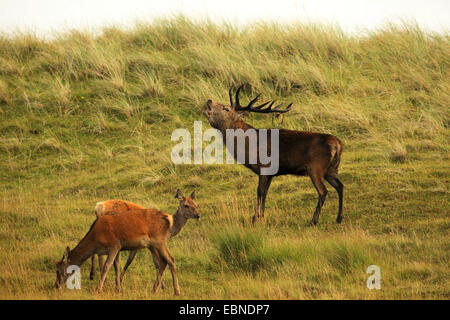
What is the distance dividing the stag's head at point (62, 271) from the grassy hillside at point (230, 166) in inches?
6.5

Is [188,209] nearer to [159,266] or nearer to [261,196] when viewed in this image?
[159,266]

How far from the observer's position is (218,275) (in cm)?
845

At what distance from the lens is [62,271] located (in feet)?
24.8

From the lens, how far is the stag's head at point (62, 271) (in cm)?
750

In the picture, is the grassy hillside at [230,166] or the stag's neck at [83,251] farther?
the grassy hillside at [230,166]

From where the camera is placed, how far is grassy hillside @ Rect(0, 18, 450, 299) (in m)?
8.30

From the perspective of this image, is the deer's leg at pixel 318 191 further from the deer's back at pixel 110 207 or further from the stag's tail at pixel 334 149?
the deer's back at pixel 110 207

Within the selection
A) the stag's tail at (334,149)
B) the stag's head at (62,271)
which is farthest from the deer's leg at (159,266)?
the stag's tail at (334,149)

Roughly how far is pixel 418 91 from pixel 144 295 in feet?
36.9

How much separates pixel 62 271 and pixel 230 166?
6800 millimetres

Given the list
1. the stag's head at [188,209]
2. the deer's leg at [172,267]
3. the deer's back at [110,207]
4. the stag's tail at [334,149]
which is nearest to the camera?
the deer's leg at [172,267]

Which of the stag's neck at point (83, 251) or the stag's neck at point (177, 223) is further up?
the stag's neck at point (177, 223)

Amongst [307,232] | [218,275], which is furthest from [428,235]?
[218,275]
